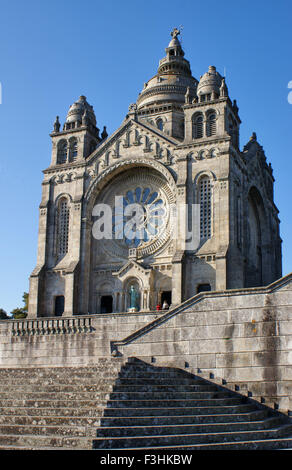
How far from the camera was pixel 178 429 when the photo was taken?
58.2 ft

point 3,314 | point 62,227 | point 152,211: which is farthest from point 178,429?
point 3,314

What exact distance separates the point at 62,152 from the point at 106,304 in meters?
14.1

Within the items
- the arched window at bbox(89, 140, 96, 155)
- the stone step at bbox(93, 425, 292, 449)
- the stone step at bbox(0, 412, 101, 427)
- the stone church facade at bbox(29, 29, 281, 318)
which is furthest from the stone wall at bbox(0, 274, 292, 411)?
the arched window at bbox(89, 140, 96, 155)

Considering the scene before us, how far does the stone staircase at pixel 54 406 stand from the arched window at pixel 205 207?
63.6 ft

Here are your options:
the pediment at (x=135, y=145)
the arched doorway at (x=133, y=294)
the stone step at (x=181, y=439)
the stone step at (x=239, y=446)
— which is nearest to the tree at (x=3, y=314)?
the arched doorway at (x=133, y=294)

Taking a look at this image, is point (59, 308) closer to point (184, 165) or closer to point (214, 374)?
point (184, 165)

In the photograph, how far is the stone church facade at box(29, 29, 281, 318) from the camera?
41.3m

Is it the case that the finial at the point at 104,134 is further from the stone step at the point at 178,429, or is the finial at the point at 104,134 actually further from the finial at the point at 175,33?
the stone step at the point at 178,429

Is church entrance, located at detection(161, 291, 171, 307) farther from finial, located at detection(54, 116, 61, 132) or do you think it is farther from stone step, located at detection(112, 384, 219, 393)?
stone step, located at detection(112, 384, 219, 393)

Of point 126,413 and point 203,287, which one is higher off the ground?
point 203,287

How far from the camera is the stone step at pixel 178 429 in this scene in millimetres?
16672

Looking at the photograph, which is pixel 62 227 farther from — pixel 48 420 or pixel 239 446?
pixel 239 446

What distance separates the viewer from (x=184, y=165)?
43094mm

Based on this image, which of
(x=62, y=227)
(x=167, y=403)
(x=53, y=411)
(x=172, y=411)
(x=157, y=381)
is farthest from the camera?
(x=62, y=227)
